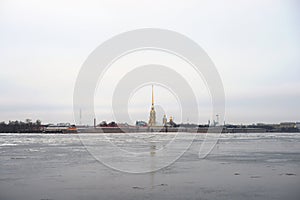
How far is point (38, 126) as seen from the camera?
12325 centimetres

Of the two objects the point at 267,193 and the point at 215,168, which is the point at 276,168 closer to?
the point at 215,168

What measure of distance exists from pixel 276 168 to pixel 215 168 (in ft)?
7.78

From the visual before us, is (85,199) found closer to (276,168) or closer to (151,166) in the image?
(151,166)

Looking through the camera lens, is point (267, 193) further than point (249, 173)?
No

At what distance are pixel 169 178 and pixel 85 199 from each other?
372 cm

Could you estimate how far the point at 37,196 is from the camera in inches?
332

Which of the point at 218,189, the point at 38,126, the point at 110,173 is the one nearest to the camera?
the point at 218,189

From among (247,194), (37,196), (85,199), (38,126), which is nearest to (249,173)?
(247,194)

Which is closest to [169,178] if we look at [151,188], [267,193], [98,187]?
[151,188]

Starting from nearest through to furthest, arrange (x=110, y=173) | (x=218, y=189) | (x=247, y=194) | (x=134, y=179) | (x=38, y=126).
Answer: (x=247, y=194) → (x=218, y=189) → (x=134, y=179) → (x=110, y=173) → (x=38, y=126)

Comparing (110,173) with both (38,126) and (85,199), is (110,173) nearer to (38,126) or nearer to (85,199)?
(85,199)

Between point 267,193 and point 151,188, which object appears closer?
point 267,193

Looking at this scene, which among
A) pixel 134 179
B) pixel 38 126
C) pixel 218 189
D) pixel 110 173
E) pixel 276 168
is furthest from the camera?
pixel 38 126

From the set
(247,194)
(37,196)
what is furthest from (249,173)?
(37,196)
